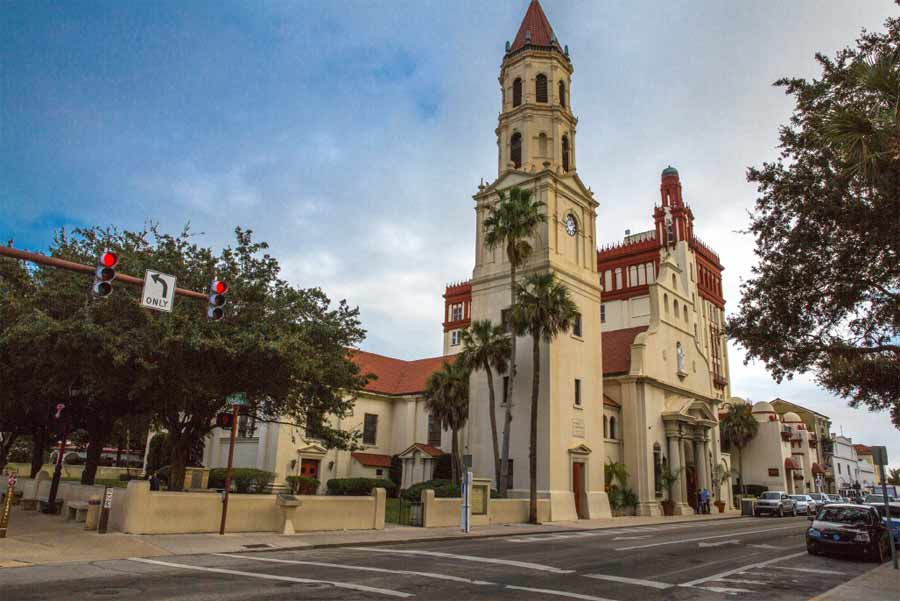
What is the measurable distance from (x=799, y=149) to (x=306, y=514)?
17543mm

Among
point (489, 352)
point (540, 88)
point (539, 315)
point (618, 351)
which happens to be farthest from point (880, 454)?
point (540, 88)

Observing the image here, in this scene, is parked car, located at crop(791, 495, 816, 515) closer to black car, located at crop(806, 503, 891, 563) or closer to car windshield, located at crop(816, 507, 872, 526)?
car windshield, located at crop(816, 507, 872, 526)

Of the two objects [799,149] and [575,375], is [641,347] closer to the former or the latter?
[575,375]

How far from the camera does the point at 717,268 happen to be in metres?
74.7

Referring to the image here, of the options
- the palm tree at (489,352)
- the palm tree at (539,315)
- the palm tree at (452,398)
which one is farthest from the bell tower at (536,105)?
the palm tree at (452,398)

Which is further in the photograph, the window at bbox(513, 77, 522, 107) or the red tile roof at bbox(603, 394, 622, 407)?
the red tile roof at bbox(603, 394, 622, 407)

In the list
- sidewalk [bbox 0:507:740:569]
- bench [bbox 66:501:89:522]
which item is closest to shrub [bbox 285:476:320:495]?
sidewalk [bbox 0:507:740:569]

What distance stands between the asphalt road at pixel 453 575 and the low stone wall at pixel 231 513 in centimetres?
331

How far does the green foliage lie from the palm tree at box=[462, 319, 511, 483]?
58.0 feet

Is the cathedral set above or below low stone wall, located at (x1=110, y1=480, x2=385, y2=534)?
above

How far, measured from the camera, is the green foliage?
1398cm

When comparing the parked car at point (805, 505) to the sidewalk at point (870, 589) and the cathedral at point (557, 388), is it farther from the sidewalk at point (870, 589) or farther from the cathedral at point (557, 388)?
the sidewalk at point (870, 589)

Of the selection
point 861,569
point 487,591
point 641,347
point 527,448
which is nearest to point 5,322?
point 487,591

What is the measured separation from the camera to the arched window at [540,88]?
40688mm
